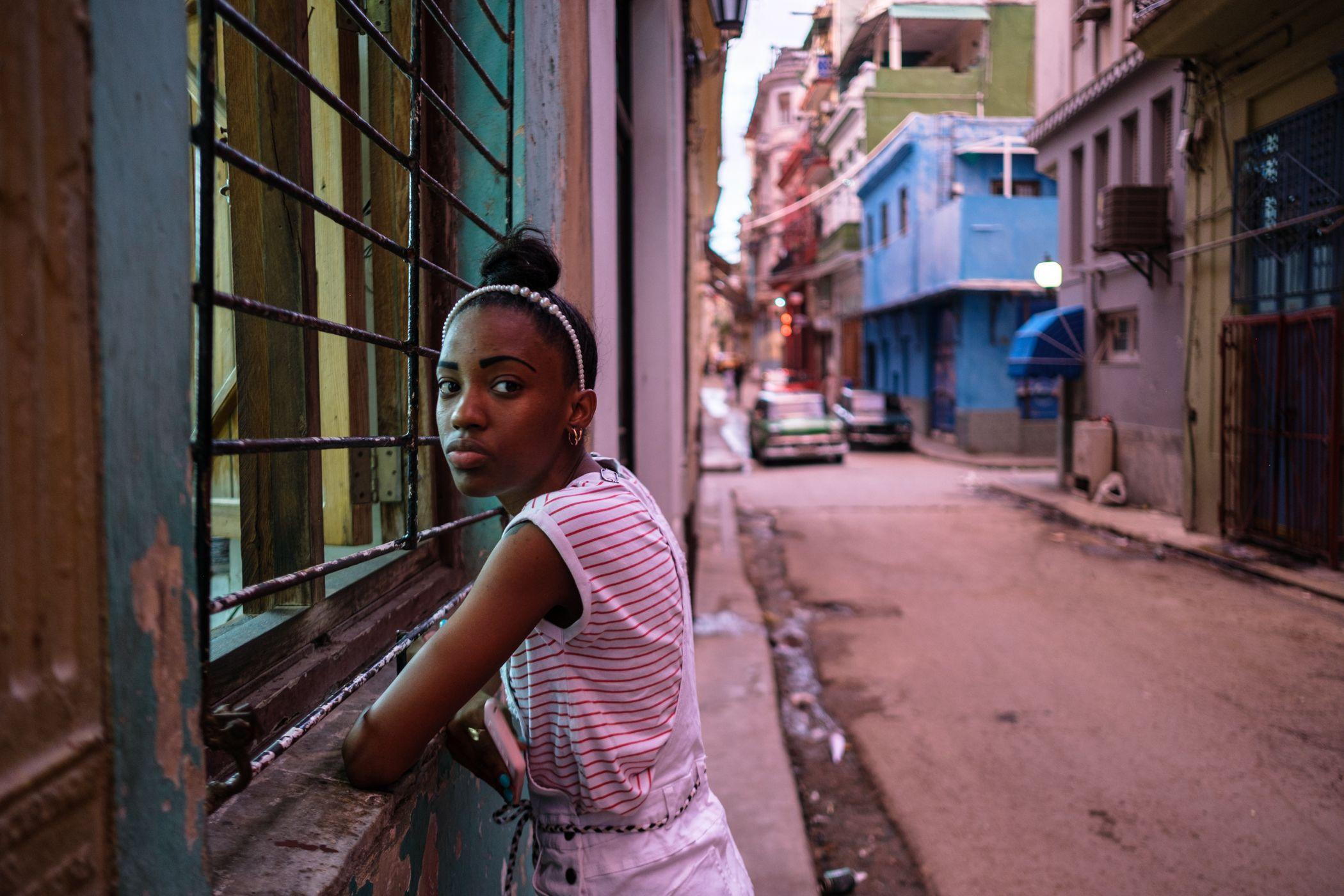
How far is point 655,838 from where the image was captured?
A: 1322mm

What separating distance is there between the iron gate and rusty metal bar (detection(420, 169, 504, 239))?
28.4ft

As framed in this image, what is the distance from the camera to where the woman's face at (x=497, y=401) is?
1.27 metres

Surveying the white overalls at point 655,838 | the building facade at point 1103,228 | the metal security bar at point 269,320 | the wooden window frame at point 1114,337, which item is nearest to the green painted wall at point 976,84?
the building facade at point 1103,228

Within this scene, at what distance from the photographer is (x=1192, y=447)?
34.6ft

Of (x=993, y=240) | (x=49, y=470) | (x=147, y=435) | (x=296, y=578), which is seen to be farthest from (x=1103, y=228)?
(x=49, y=470)

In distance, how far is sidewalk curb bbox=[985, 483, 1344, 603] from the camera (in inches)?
298

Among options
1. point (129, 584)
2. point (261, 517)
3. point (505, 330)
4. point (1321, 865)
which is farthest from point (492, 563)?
point (1321, 865)

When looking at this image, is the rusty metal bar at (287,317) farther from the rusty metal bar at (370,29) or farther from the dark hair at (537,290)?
the rusty metal bar at (370,29)

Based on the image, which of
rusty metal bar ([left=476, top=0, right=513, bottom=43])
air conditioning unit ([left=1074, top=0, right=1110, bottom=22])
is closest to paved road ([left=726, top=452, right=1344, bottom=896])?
rusty metal bar ([left=476, top=0, right=513, bottom=43])

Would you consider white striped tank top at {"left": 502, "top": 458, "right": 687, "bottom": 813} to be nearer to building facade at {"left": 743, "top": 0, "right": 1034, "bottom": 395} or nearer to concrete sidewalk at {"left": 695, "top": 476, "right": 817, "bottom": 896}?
concrete sidewalk at {"left": 695, "top": 476, "right": 817, "bottom": 896}

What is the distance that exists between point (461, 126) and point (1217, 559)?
9.21 meters

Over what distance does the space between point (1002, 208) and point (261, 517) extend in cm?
2158

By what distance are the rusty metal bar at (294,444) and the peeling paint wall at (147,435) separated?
18cm

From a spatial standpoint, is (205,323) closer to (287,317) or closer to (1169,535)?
(287,317)
